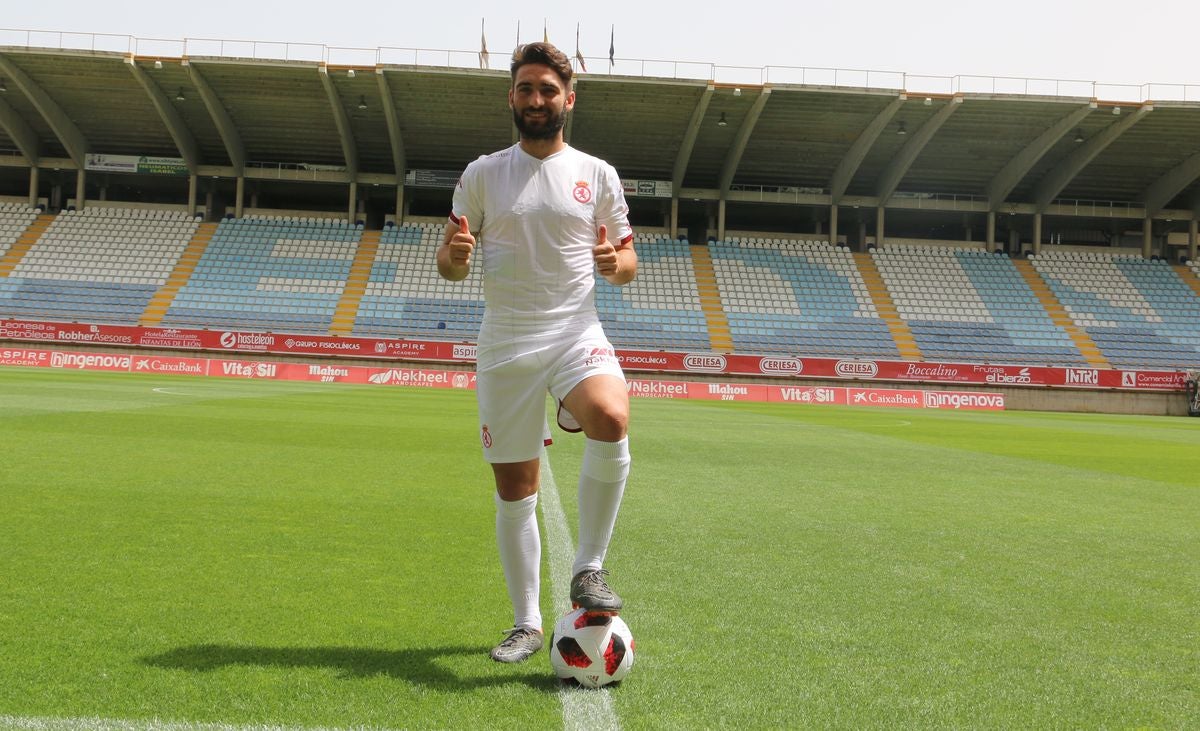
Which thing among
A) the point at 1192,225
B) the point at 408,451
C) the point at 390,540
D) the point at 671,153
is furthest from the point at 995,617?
the point at 1192,225

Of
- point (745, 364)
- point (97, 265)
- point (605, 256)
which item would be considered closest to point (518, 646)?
point (605, 256)

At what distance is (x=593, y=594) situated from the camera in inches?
112

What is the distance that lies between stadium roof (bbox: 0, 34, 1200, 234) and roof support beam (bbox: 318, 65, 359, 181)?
9 centimetres

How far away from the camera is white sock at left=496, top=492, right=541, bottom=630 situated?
3174 millimetres

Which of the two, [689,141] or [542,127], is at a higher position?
[689,141]

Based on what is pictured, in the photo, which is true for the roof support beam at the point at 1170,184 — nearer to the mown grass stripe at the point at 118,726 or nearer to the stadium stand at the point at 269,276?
the stadium stand at the point at 269,276

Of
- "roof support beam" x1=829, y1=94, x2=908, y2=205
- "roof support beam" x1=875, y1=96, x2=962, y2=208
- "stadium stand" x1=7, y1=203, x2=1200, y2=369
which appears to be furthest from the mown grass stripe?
"roof support beam" x1=875, y1=96, x2=962, y2=208

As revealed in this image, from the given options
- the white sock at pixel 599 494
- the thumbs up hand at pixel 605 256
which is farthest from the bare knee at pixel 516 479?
the thumbs up hand at pixel 605 256

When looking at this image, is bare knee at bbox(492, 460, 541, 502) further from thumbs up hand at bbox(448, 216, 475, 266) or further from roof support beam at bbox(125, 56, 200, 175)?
roof support beam at bbox(125, 56, 200, 175)

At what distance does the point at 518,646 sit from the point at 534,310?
1156 mm

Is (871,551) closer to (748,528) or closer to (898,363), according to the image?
(748,528)

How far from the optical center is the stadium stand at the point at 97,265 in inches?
1288

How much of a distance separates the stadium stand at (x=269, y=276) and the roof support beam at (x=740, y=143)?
1584 centimetres

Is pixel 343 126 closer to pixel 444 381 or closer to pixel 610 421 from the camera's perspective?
pixel 444 381
